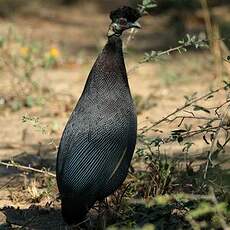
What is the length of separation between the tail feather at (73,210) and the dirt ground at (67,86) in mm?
309

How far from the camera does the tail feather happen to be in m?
4.24

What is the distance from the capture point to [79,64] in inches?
407

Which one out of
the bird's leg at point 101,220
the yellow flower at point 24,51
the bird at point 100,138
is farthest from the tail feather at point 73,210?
the yellow flower at point 24,51

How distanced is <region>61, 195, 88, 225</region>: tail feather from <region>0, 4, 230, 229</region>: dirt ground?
309 millimetres

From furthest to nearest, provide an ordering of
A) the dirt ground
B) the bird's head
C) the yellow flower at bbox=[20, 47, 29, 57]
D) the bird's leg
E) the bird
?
the yellow flower at bbox=[20, 47, 29, 57]
the dirt ground
the bird's head
the bird's leg
the bird

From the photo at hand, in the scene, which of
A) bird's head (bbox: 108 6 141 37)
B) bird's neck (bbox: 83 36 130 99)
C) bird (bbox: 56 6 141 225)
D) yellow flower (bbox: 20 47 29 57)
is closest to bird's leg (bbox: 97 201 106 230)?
bird (bbox: 56 6 141 225)

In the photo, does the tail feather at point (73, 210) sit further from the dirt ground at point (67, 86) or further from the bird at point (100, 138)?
the dirt ground at point (67, 86)

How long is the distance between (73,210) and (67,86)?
16.5ft

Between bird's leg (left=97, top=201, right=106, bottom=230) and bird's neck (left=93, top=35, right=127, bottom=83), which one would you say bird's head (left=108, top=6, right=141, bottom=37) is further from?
bird's leg (left=97, top=201, right=106, bottom=230)

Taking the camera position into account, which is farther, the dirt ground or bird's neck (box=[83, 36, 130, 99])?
the dirt ground

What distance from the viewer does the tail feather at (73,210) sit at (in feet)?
13.9

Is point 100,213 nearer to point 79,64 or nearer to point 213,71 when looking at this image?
point 213,71

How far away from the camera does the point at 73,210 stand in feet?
14.0

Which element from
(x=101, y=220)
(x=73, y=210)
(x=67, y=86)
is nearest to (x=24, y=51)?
(x=67, y=86)
